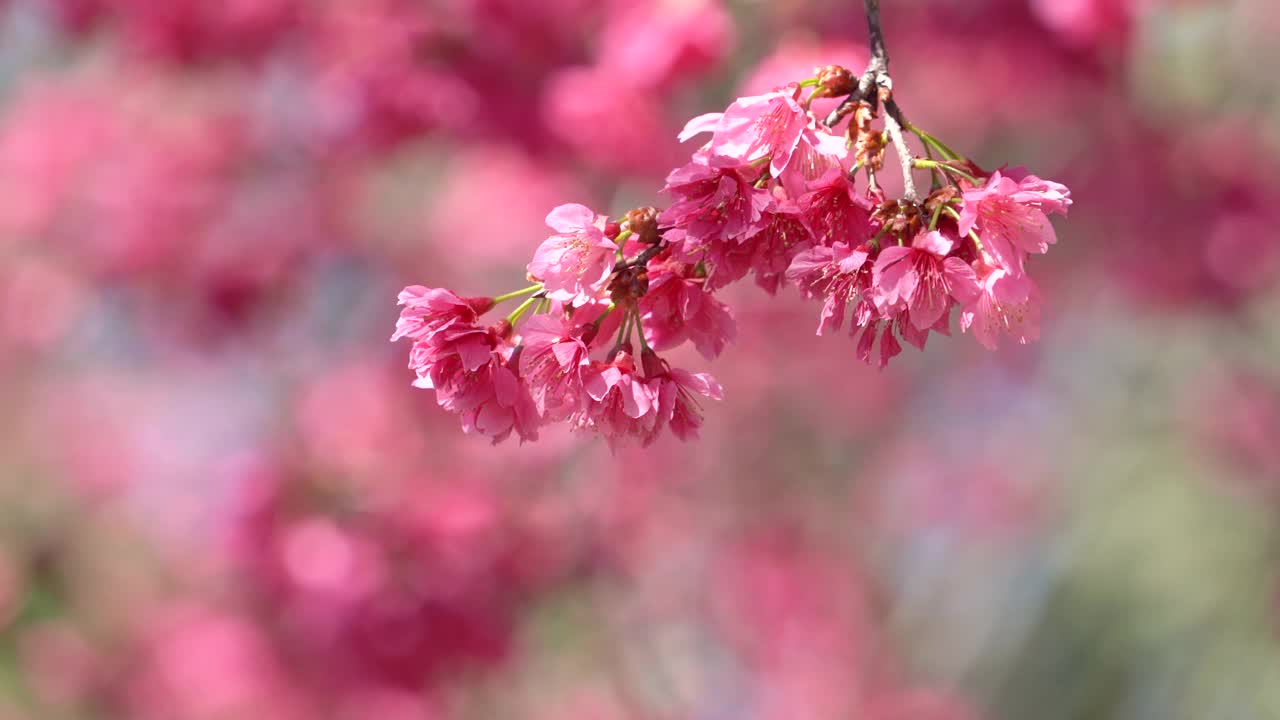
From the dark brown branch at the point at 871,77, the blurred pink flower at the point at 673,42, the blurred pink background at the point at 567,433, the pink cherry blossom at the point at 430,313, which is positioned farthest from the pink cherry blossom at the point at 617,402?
the blurred pink flower at the point at 673,42

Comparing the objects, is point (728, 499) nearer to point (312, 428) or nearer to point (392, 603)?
point (312, 428)

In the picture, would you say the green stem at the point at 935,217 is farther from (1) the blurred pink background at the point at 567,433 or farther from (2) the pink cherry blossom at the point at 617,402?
(1) the blurred pink background at the point at 567,433

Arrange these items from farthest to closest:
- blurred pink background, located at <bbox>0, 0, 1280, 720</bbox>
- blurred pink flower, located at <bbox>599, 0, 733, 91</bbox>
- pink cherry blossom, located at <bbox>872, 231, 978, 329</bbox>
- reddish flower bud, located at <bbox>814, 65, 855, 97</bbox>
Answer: blurred pink background, located at <bbox>0, 0, 1280, 720</bbox> < blurred pink flower, located at <bbox>599, 0, 733, 91</bbox> < reddish flower bud, located at <bbox>814, 65, 855, 97</bbox> < pink cherry blossom, located at <bbox>872, 231, 978, 329</bbox>

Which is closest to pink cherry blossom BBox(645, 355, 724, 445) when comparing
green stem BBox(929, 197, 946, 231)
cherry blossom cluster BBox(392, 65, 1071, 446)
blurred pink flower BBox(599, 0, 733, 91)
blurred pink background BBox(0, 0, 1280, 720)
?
cherry blossom cluster BBox(392, 65, 1071, 446)

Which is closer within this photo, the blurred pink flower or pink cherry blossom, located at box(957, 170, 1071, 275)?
pink cherry blossom, located at box(957, 170, 1071, 275)

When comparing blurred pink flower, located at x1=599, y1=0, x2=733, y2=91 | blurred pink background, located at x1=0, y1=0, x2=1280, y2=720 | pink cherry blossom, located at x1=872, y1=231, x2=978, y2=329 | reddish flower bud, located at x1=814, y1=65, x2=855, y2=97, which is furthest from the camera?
blurred pink background, located at x1=0, y1=0, x2=1280, y2=720

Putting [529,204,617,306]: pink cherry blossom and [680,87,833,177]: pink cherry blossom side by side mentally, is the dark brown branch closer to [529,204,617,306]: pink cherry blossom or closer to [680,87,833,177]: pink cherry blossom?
[680,87,833,177]: pink cherry blossom

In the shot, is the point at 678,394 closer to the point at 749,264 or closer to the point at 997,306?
the point at 749,264

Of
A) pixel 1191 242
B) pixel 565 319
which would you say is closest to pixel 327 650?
pixel 565 319
